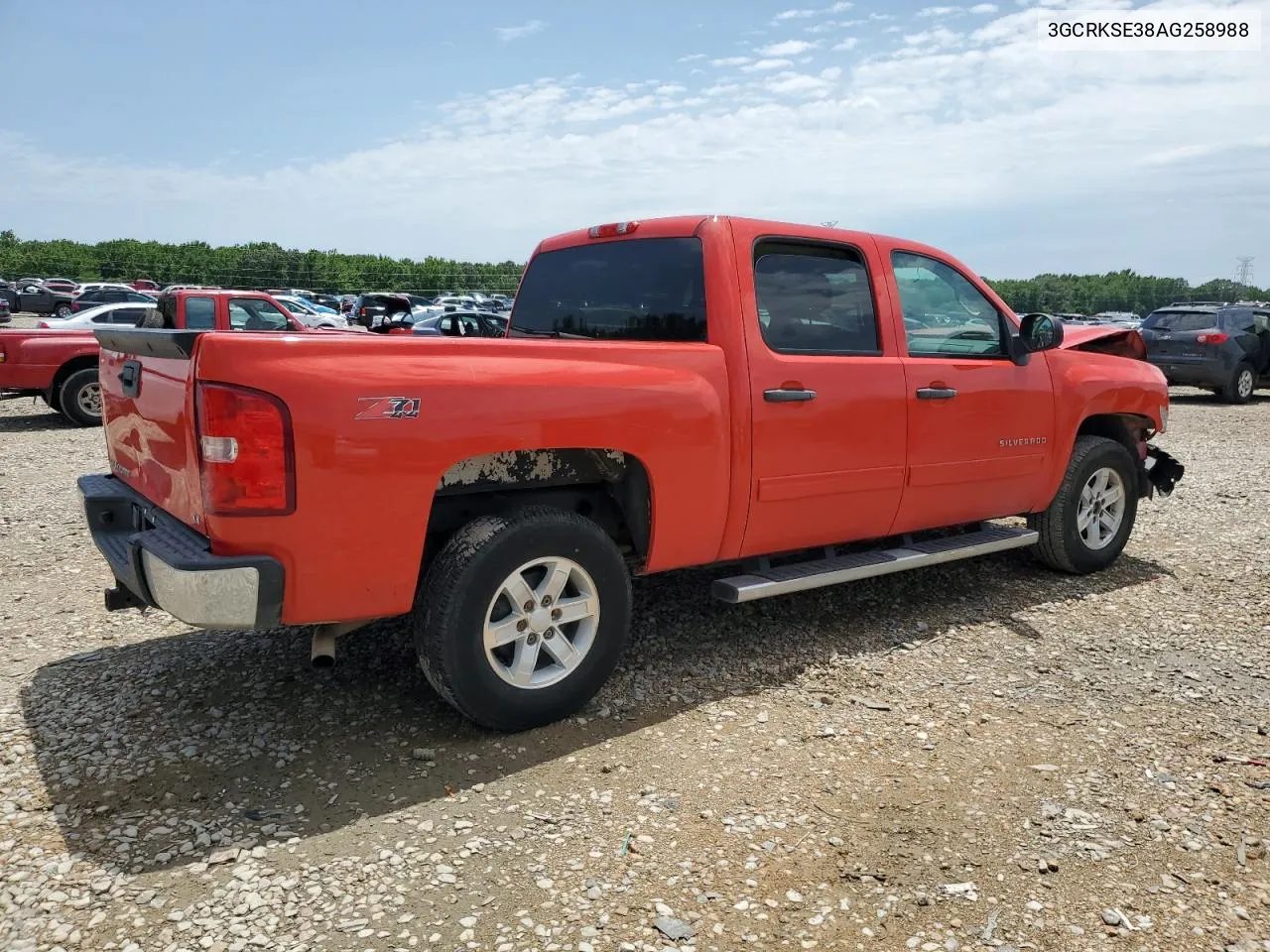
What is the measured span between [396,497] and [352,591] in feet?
1.14

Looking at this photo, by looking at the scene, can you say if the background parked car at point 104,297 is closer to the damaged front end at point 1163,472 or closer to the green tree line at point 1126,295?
the damaged front end at point 1163,472

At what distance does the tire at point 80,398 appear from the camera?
11.6 metres

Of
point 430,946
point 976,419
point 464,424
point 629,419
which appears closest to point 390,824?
point 430,946

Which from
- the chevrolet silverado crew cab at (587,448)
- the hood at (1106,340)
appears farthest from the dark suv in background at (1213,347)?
the chevrolet silverado crew cab at (587,448)

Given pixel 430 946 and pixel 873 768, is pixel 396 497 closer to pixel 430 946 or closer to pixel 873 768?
pixel 430 946

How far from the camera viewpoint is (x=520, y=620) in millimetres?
3457

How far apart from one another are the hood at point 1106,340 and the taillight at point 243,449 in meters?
4.40

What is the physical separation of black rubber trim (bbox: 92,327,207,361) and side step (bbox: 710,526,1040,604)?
228 centimetres

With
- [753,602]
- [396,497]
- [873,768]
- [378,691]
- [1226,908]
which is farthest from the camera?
[753,602]

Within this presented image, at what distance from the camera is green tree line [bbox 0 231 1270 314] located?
62500mm

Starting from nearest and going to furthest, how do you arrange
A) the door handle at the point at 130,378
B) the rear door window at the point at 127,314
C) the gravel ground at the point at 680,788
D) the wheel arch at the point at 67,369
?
the gravel ground at the point at 680,788 < the door handle at the point at 130,378 < the wheel arch at the point at 67,369 < the rear door window at the point at 127,314

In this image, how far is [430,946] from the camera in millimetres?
2432

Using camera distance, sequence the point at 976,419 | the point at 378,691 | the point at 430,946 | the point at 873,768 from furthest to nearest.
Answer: the point at 976,419 < the point at 378,691 < the point at 873,768 < the point at 430,946

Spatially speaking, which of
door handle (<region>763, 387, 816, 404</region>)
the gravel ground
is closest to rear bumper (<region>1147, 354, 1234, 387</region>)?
the gravel ground
